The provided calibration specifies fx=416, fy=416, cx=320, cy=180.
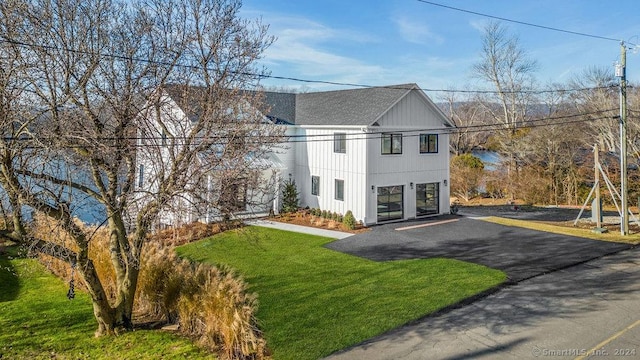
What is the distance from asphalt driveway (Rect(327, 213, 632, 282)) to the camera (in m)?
13.5

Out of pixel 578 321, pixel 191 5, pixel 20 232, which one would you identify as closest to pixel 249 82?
pixel 191 5

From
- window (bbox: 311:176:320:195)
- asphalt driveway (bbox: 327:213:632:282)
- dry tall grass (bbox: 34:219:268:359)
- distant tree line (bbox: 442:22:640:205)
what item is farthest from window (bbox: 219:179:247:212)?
distant tree line (bbox: 442:22:640:205)

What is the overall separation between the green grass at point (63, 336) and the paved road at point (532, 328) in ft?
13.3

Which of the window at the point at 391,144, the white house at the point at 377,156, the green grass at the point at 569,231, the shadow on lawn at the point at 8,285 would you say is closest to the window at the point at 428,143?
the white house at the point at 377,156

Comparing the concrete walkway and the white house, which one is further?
the white house

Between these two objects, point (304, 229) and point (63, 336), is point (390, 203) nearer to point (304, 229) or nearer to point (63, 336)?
point (304, 229)

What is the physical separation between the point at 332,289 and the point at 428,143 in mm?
12850

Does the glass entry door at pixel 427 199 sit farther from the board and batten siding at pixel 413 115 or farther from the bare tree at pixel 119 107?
the bare tree at pixel 119 107

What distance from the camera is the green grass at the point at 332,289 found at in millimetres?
8633

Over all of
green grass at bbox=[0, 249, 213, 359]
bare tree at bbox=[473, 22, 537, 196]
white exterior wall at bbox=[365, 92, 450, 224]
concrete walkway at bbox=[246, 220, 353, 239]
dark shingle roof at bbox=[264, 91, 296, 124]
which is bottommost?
green grass at bbox=[0, 249, 213, 359]

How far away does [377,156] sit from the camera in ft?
66.2

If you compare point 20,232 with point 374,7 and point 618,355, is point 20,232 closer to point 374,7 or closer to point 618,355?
point 618,355

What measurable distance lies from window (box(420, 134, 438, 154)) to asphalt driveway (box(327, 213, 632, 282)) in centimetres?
415

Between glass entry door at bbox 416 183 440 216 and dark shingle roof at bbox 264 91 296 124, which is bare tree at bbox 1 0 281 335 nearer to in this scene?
glass entry door at bbox 416 183 440 216
